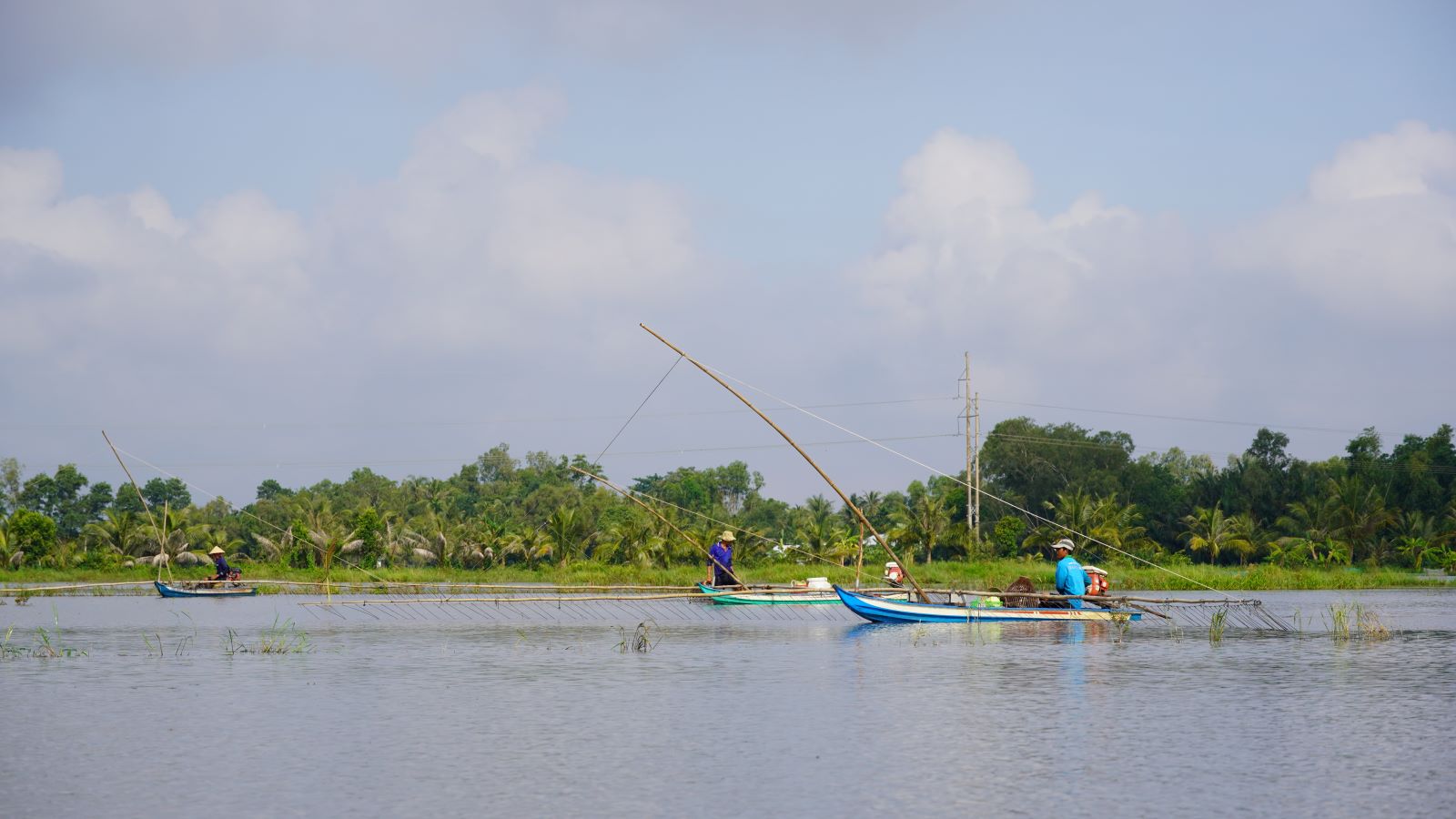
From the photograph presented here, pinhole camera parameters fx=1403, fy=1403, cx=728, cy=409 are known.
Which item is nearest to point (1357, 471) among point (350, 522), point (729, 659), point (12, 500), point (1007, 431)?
point (1007, 431)

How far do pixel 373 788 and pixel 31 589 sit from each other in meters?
29.5

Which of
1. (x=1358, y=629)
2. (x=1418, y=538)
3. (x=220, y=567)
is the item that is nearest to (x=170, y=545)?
(x=220, y=567)

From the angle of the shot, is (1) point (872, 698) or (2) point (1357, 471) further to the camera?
(2) point (1357, 471)

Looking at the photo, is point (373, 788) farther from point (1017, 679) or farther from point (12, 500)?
point (12, 500)

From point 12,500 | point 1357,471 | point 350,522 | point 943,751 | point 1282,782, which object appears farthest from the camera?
point 12,500

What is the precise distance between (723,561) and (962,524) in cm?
2565

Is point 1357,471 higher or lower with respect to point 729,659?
higher

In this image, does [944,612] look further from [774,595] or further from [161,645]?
→ [161,645]

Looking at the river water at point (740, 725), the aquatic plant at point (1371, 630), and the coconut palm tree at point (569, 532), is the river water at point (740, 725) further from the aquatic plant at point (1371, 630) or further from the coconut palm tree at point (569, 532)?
the coconut palm tree at point (569, 532)

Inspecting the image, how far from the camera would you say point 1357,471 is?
A: 6272 cm

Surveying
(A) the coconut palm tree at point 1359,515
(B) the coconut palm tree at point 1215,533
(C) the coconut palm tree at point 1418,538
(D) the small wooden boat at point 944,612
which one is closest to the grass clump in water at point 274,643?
(D) the small wooden boat at point 944,612

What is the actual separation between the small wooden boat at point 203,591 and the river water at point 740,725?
1601 cm

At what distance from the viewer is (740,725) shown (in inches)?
519

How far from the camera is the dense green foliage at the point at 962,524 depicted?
53031 millimetres
